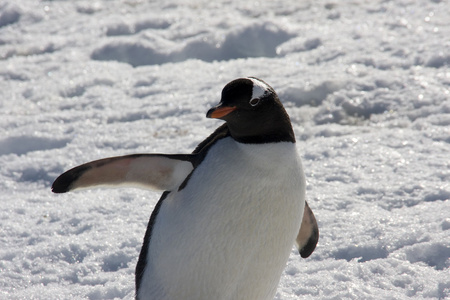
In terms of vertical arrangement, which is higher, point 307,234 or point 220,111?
point 220,111

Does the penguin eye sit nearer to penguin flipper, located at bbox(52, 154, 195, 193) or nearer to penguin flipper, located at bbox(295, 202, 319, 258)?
penguin flipper, located at bbox(52, 154, 195, 193)

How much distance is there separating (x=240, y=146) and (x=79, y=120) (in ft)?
7.23

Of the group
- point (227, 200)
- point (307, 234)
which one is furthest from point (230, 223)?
point (307, 234)

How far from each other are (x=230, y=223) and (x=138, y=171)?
35 centimetres

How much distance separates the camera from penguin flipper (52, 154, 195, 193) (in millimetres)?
1788

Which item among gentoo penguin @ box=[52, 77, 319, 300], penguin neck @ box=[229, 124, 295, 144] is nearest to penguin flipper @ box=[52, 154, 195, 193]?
gentoo penguin @ box=[52, 77, 319, 300]

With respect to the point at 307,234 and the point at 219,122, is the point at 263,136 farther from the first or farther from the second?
the point at 219,122

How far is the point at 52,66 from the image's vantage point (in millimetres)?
4520

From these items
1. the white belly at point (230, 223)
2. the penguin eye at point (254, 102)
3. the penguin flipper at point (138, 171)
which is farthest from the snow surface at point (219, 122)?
the penguin eye at point (254, 102)

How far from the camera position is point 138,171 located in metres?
1.82

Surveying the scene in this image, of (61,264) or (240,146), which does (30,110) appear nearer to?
(61,264)


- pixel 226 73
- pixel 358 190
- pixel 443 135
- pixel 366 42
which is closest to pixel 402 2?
pixel 366 42

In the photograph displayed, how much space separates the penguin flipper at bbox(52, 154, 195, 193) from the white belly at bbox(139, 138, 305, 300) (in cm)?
7

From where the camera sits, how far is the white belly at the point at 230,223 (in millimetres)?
1672
